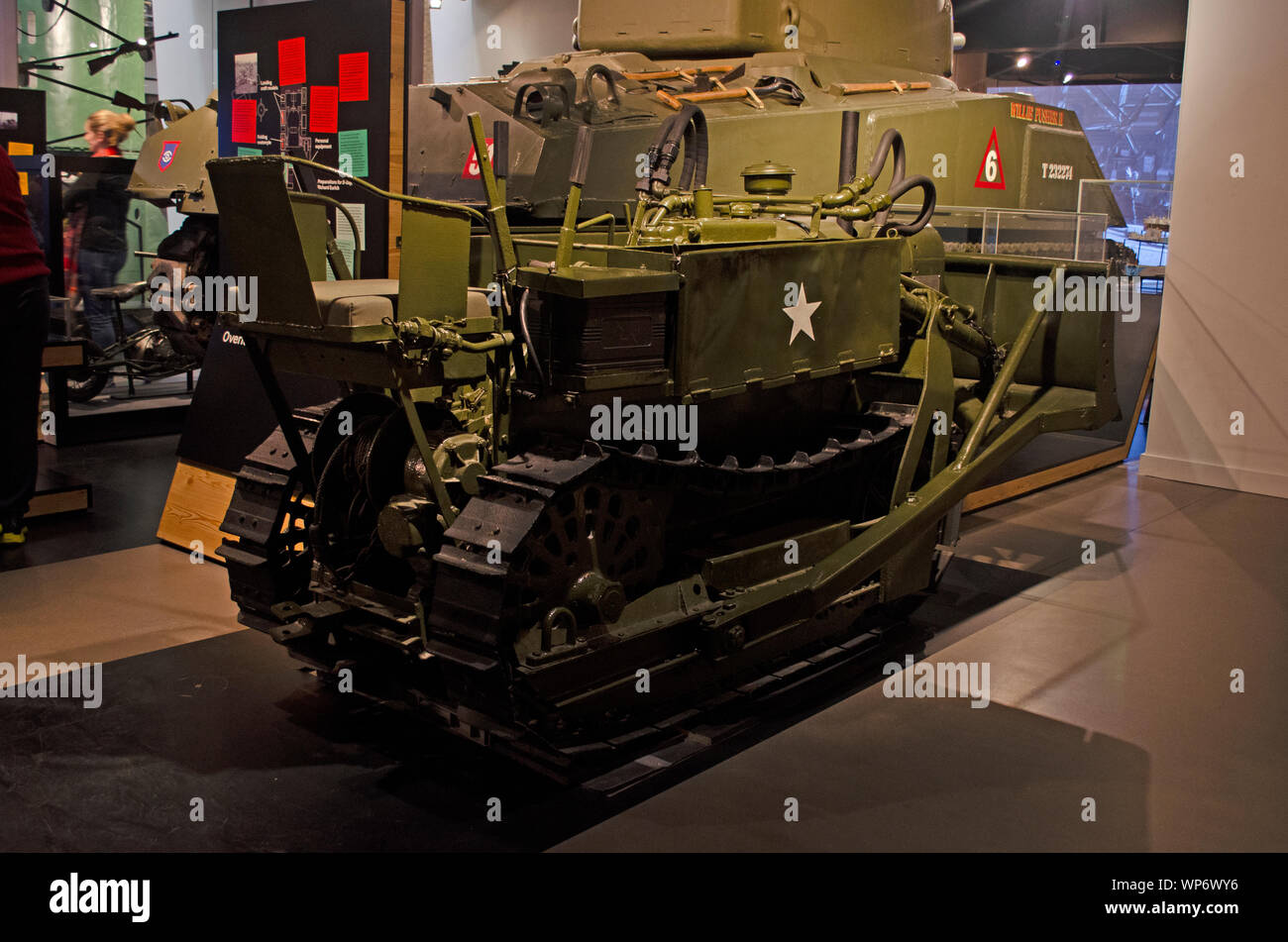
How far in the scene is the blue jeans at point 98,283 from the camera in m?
10.4

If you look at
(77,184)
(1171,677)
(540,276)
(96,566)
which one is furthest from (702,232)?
(77,184)

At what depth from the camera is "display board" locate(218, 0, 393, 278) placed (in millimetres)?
5812

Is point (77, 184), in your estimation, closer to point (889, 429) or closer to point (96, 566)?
point (96, 566)

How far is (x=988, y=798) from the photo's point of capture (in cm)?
403

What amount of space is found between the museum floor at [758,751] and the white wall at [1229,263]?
90.1 inches

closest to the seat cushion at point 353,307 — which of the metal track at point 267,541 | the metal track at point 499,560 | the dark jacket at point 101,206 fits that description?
the metal track at point 499,560

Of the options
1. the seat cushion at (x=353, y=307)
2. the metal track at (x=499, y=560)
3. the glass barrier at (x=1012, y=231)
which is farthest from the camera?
the glass barrier at (x=1012, y=231)

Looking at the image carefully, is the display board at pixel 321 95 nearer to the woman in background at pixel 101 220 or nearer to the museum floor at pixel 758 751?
the museum floor at pixel 758 751

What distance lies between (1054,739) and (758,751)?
1081 millimetres

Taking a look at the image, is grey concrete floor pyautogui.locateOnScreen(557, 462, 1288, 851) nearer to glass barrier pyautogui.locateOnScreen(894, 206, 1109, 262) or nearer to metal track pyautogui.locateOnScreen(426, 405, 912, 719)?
metal track pyautogui.locateOnScreen(426, 405, 912, 719)

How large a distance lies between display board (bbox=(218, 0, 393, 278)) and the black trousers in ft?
4.24

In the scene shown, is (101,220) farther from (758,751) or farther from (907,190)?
(758,751)

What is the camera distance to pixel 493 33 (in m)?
12.9

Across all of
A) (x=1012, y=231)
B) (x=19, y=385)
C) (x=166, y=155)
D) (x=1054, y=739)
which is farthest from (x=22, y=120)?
(x=1054, y=739)
